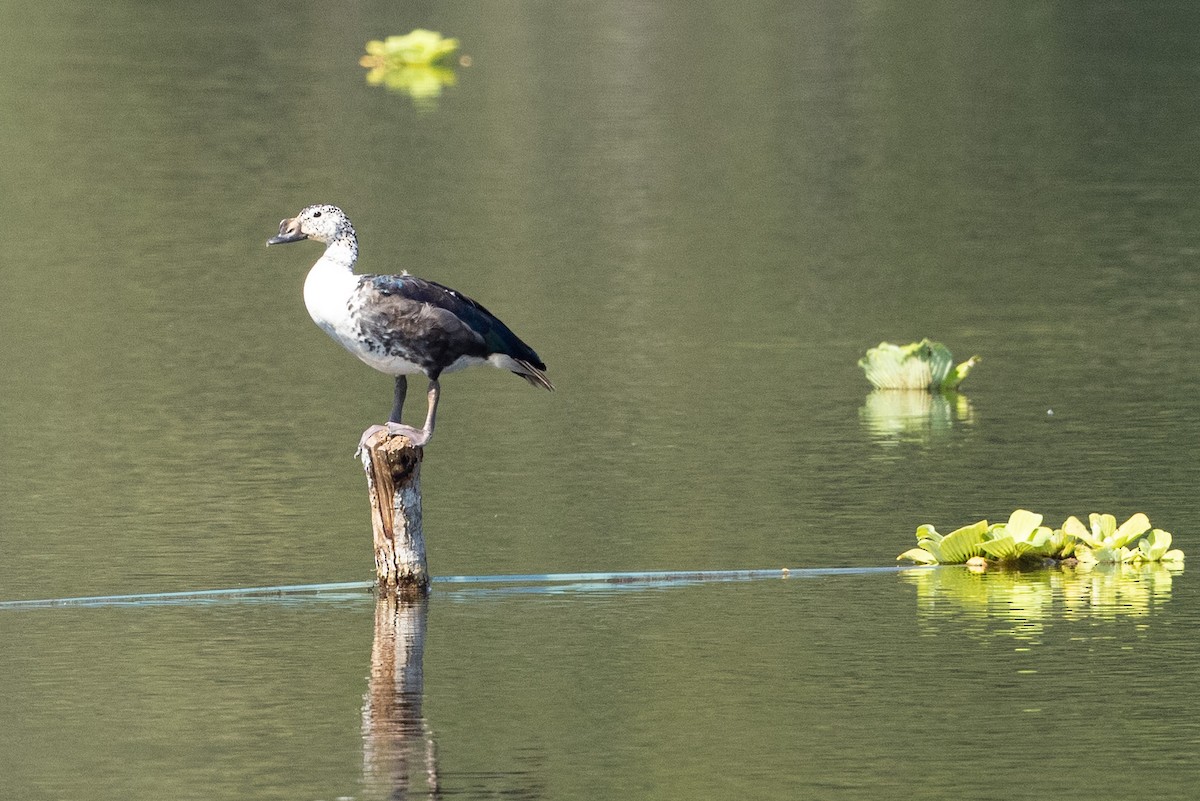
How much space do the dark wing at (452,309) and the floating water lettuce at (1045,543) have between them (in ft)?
8.03

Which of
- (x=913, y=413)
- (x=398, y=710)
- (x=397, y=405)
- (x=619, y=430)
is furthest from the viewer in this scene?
(x=913, y=413)

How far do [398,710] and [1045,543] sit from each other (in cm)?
419

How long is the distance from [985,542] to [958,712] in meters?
2.79

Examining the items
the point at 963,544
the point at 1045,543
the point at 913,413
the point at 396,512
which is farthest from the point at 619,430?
the point at 396,512

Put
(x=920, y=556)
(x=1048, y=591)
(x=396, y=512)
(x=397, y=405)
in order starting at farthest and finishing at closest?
(x=920, y=556) → (x=397, y=405) → (x=1048, y=591) → (x=396, y=512)

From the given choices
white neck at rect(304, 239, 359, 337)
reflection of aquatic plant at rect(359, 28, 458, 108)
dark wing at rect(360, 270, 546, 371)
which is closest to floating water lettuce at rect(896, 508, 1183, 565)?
dark wing at rect(360, 270, 546, 371)

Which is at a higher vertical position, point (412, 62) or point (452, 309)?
point (412, 62)

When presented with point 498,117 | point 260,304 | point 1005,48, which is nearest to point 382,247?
point 260,304

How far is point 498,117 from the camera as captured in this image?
3634 cm

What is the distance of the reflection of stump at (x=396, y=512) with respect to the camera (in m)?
12.5

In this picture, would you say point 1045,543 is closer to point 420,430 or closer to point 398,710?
point 420,430

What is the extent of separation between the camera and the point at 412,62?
145ft

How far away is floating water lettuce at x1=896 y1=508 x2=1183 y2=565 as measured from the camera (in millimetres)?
13188

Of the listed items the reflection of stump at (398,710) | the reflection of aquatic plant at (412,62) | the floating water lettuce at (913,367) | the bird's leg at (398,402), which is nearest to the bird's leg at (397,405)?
the bird's leg at (398,402)
